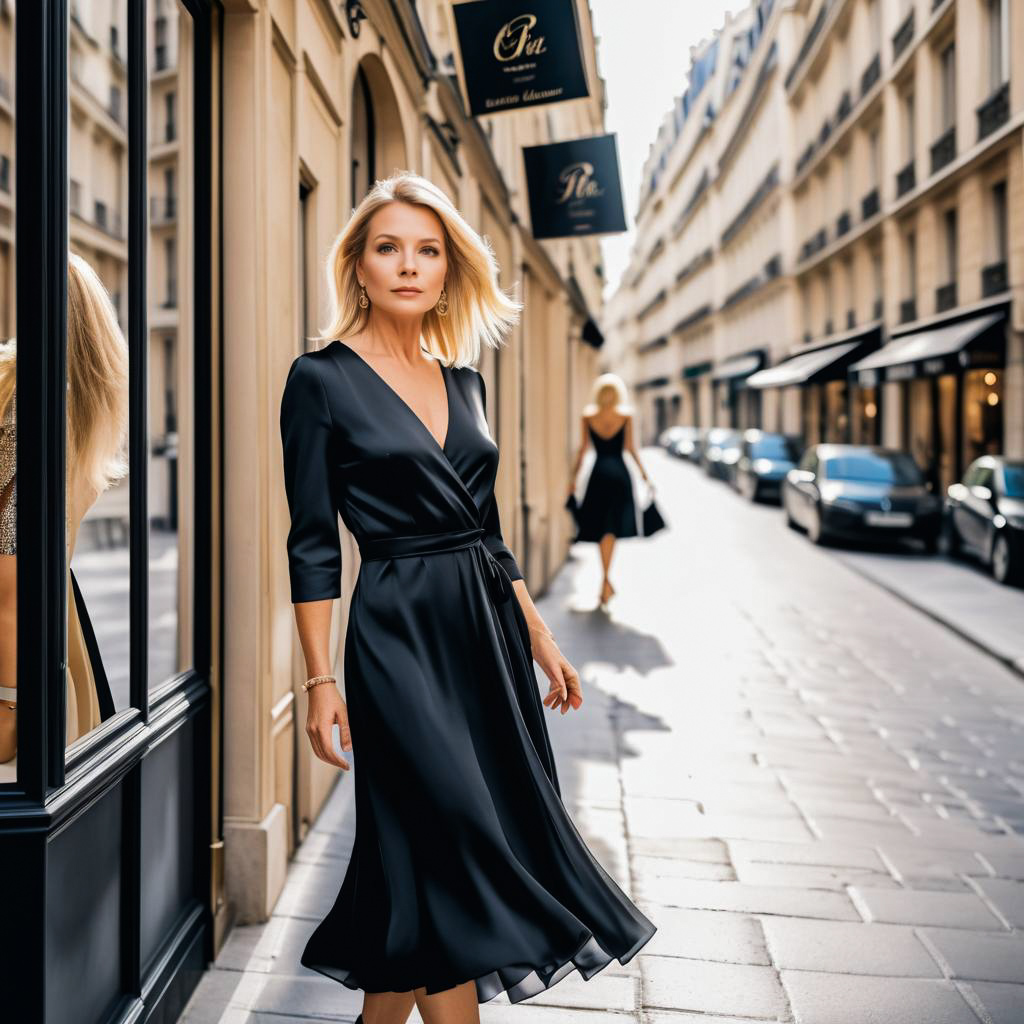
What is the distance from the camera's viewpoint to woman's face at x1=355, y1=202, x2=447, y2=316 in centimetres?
234

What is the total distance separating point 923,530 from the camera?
15.2 meters

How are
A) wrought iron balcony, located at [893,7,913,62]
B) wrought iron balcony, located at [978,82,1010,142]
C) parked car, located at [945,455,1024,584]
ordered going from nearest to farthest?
parked car, located at [945,455,1024,584] < wrought iron balcony, located at [978,82,1010,142] < wrought iron balcony, located at [893,7,913,62]

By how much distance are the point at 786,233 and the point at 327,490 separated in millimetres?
38534

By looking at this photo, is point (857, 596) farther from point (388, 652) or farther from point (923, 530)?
point (388, 652)

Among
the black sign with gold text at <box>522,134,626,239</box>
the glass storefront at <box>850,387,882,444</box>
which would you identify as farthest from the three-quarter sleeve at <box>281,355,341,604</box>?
the glass storefront at <box>850,387,882,444</box>

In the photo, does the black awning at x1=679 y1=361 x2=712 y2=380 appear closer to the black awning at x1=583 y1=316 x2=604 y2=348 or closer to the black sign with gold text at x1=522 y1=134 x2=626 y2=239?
the black awning at x1=583 y1=316 x2=604 y2=348

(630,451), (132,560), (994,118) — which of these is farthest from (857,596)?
(994,118)

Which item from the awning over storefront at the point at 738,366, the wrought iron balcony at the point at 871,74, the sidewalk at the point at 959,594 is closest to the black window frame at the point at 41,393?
the sidewalk at the point at 959,594

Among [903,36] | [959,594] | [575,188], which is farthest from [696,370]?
[575,188]

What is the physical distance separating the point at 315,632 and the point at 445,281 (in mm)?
820

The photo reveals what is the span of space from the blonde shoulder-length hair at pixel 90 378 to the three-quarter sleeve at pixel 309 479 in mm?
528

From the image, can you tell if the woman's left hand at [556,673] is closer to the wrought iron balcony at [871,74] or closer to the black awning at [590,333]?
the black awning at [590,333]

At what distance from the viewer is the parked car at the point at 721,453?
97.2 feet

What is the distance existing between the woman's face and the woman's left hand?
0.77 metres
